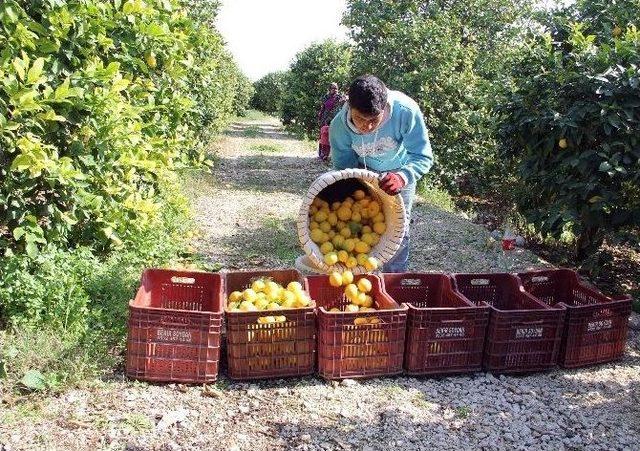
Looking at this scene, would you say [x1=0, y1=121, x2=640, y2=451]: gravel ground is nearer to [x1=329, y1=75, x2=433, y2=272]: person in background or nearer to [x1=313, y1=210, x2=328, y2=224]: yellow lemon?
[x1=313, y1=210, x2=328, y2=224]: yellow lemon

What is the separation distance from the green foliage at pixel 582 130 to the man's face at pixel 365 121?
1.81 m

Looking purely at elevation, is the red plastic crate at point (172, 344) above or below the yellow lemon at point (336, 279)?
below

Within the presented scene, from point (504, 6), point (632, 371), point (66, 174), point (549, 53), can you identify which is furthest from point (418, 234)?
point (504, 6)

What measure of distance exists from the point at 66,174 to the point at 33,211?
0.38 meters

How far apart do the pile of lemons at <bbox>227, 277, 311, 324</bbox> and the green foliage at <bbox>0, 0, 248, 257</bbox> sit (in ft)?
3.88

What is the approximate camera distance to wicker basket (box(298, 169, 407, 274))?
150 inches

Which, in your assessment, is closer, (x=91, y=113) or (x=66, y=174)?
(x=66, y=174)

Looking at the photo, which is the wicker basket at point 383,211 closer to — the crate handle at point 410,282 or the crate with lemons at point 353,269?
the crate with lemons at point 353,269

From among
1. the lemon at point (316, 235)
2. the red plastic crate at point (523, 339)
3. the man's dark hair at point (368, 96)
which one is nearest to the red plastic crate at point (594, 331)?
the red plastic crate at point (523, 339)

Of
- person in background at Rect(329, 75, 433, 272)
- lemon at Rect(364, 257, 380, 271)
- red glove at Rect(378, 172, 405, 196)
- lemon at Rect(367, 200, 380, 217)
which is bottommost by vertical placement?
lemon at Rect(364, 257, 380, 271)

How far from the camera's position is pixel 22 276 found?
3547 millimetres

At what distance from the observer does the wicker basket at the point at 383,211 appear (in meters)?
3.81

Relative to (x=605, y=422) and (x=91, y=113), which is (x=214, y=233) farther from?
(x=605, y=422)

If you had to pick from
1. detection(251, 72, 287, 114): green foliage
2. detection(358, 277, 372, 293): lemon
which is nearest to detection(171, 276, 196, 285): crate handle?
detection(358, 277, 372, 293): lemon
